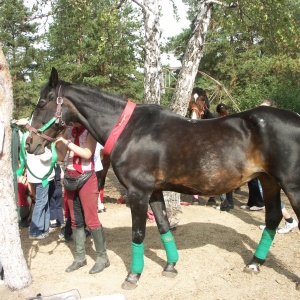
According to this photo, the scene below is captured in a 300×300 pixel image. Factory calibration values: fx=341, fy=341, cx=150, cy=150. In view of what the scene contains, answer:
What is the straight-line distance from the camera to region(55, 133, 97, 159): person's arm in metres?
3.69

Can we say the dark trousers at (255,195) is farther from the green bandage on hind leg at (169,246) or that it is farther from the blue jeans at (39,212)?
the blue jeans at (39,212)

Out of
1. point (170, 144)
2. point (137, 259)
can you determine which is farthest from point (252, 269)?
point (170, 144)

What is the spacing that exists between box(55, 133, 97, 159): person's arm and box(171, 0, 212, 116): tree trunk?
2.85m

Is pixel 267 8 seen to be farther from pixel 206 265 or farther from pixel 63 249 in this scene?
pixel 63 249

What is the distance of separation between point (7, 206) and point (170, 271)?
1.98m

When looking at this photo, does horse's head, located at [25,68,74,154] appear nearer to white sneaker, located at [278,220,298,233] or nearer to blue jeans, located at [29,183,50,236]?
blue jeans, located at [29,183,50,236]

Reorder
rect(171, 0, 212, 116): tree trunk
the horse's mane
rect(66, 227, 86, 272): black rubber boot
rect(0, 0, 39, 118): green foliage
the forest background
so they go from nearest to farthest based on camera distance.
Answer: the horse's mane
rect(66, 227, 86, 272): black rubber boot
rect(171, 0, 212, 116): tree trunk
the forest background
rect(0, 0, 39, 118): green foliage

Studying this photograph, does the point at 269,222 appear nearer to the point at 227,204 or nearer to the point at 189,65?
the point at 227,204

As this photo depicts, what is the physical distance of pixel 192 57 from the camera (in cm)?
645

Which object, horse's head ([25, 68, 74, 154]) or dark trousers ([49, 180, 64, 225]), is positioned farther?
dark trousers ([49, 180, 64, 225])

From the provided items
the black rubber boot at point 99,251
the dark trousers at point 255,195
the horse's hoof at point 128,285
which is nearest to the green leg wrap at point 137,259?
the horse's hoof at point 128,285

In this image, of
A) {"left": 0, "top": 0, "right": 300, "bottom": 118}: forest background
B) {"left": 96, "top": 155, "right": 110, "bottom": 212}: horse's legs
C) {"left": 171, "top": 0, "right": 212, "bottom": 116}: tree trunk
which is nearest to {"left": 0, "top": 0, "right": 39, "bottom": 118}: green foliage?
{"left": 0, "top": 0, "right": 300, "bottom": 118}: forest background

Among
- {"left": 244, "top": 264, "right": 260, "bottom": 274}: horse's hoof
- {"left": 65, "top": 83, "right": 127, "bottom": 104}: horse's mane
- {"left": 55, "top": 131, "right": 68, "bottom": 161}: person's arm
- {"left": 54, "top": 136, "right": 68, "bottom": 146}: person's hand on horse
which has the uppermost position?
{"left": 65, "top": 83, "right": 127, "bottom": 104}: horse's mane

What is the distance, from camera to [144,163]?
11.9 ft
